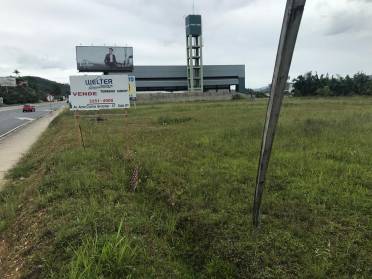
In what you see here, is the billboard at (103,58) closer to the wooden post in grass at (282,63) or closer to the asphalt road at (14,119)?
the asphalt road at (14,119)

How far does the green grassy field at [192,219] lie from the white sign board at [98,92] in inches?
94.8

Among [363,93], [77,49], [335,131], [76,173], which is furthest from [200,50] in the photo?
[76,173]

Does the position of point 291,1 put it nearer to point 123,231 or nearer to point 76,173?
point 123,231

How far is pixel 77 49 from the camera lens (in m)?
63.7

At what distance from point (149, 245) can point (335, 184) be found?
332 cm

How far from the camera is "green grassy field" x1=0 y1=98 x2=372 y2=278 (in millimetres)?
3557

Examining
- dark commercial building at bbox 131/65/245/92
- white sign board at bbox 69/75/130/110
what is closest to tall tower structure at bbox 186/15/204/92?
dark commercial building at bbox 131/65/245/92

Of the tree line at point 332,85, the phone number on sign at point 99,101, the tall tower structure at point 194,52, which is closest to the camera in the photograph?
the phone number on sign at point 99,101

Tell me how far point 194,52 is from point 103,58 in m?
27.0

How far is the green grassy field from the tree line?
6092 cm

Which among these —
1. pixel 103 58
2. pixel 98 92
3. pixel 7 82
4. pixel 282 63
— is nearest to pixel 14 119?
pixel 98 92

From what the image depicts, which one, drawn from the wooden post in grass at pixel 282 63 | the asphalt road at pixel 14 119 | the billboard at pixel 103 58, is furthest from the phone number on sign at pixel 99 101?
the billboard at pixel 103 58

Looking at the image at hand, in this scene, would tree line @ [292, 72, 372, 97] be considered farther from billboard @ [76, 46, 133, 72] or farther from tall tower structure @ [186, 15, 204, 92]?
billboard @ [76, 46, 133, 72]

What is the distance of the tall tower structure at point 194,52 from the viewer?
8150cm
